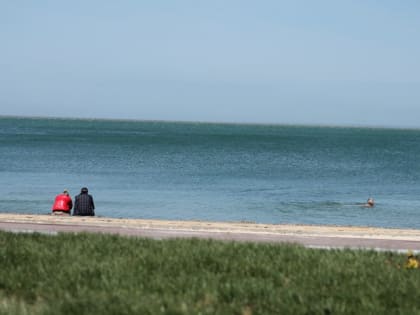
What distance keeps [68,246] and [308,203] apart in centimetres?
3099

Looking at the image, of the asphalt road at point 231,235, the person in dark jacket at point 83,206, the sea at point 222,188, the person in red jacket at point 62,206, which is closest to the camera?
the asphalt road at point 231,235

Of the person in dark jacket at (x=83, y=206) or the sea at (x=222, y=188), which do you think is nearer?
the person in dark jacket at (x=83, y=206)

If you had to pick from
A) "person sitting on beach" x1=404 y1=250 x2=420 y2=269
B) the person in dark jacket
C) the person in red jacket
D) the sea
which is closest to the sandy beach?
"person sitting on beach" x1=404 y1=250 x2=420 y2=269

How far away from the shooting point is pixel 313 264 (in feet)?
34.4

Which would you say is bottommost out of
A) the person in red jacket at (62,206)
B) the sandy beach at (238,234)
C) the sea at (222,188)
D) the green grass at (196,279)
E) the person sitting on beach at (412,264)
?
the sea at (222,188)

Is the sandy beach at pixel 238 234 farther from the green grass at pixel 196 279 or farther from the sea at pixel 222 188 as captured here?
the sea at pixel 222 188

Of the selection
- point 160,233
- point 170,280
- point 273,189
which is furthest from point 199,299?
point 273,189

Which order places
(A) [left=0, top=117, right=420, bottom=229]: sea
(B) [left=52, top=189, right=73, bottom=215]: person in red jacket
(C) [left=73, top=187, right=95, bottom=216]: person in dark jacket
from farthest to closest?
(A) [left=0, top=117, right=420, bottom=229]: sea, (B) [left=52, top=189, right=73, bottom=215]: person in red jacket, (C) [left=73, top=187, right=95, bottom=216]: person in dark jacket

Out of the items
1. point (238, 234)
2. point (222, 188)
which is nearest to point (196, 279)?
point (238, 234)

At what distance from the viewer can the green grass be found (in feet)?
26.8

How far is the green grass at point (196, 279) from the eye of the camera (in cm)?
817

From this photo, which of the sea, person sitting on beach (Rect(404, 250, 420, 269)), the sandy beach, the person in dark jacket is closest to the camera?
person sitting on beach (Rect(404, 250, 420, 269))

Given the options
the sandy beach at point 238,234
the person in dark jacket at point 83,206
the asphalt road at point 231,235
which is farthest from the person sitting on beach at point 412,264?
the person in dark jacket at point 83,206

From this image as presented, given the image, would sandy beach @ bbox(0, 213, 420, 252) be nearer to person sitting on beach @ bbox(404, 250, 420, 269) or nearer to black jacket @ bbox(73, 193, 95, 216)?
person sitting on beach @ bbox(404, 250, 420, 269)
